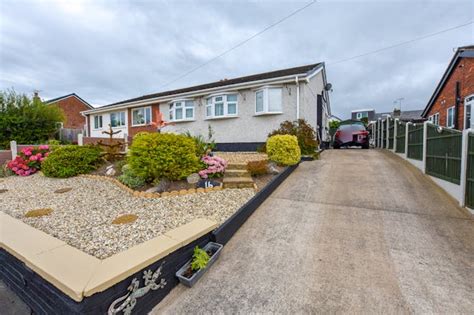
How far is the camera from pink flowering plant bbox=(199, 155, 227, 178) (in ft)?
Result: 17.8

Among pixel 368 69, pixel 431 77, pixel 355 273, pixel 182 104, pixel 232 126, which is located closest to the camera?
pixel 355 273

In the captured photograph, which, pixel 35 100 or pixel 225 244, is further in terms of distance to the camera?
pixel 35 100

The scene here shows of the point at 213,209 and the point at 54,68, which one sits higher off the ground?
the point at 54,68

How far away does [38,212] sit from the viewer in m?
3.93

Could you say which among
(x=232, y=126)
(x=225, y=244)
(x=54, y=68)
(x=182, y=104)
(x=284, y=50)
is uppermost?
(x=284, y=50)

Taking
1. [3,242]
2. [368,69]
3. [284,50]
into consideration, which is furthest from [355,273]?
[368,69]

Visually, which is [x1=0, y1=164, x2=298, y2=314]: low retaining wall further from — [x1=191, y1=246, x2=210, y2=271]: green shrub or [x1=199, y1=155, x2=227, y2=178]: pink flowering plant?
[x1=199, y1=155, x2=227, y2=178]: pink flowering plant

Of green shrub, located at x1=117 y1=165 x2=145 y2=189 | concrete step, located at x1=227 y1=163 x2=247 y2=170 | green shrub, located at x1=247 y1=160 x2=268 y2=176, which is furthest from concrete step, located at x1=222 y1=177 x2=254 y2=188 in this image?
green shrub, located at x1=117 y1=165 x2=145 y2=189

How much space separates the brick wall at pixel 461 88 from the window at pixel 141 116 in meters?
18.3

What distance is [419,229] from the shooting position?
3.33 meters

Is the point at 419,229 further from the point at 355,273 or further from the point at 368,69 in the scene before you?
the point at 368,69

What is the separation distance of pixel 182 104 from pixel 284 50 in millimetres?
6604

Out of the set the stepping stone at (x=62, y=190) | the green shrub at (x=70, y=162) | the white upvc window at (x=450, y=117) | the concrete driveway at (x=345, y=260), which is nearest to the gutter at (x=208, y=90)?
the green shrub at (x=70, y=162)

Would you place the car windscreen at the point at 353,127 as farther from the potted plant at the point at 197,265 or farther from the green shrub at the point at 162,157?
the potted plant at the point at 197,265
